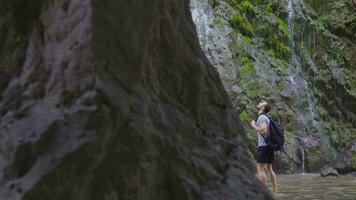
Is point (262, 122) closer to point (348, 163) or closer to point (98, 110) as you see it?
point (98, 110)

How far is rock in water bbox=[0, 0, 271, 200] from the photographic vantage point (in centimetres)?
289

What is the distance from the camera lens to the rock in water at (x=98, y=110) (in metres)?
2.89

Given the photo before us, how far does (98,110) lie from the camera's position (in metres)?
2.90

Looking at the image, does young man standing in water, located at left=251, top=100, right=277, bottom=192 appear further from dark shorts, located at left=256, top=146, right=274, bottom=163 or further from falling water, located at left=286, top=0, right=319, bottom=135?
falling water, located at left=286, top=0, right=319, bottom=135

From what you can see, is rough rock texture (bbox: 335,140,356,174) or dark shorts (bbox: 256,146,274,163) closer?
dark shorts (bbox: 256,146,274,163)

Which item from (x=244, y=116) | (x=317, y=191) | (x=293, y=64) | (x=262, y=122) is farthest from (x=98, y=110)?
(x=293, y=64)

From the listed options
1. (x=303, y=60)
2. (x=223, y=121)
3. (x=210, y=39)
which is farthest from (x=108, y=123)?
(x=303, y=60)

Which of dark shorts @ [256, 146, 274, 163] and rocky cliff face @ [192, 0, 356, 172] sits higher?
rocky cliff face @ [192, 0, 356, 172]

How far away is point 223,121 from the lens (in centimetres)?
411

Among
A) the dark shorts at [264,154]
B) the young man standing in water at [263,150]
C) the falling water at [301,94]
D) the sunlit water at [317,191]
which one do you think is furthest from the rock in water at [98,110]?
the falling water at [301,94]

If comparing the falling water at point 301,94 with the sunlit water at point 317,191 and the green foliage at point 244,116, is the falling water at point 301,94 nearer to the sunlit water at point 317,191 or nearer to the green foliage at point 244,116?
the green foliage at point 244,116

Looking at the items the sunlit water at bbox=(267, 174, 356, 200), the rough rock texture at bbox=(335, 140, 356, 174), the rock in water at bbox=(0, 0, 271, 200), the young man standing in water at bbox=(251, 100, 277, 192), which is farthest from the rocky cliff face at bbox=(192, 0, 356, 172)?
the rock in water at bbox=(0, 0, 271, 200)

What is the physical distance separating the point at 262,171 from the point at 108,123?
281 inches

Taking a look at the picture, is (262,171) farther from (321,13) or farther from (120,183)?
(321,13)
